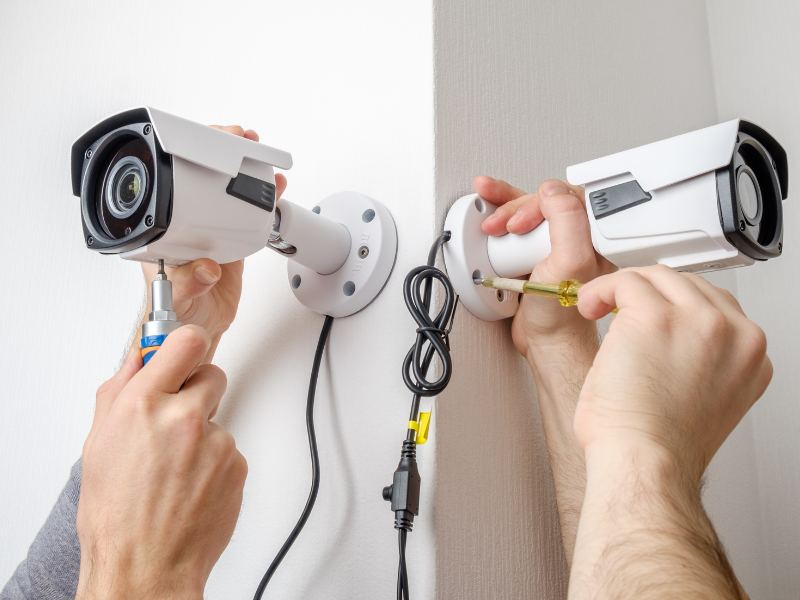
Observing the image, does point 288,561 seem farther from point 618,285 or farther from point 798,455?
point 798,455

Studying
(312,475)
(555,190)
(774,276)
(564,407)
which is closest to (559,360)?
(564,407)

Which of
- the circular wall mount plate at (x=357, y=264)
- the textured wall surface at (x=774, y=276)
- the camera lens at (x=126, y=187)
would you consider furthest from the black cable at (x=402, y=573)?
the textured wall surface at (x=774, y=276)

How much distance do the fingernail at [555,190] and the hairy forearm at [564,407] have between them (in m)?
0.15

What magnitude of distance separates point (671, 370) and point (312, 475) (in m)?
0.35

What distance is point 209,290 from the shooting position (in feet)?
2.02

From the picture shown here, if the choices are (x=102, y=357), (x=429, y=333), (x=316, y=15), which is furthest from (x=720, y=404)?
(x=102, y=357)

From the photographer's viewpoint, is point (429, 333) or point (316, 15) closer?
point (429, 333)

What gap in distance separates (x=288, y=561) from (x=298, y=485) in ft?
0.24

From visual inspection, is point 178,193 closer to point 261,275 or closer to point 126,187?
point 126,187

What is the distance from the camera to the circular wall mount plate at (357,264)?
57 centimetres

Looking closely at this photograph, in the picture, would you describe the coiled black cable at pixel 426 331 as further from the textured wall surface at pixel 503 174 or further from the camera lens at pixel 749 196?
the camera lens at pixel 749 196

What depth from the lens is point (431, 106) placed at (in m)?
0.56

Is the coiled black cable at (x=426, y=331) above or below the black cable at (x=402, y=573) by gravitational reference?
above

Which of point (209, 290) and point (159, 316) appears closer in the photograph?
point (159, 316)
